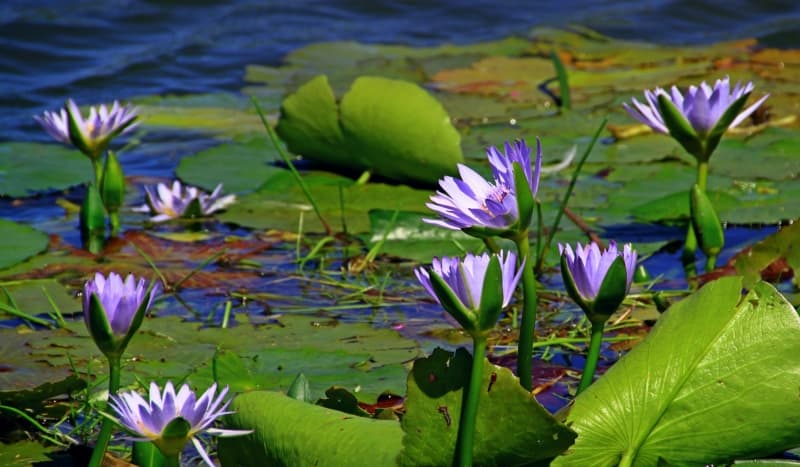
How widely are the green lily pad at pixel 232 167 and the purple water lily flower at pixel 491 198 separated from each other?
2240 mm

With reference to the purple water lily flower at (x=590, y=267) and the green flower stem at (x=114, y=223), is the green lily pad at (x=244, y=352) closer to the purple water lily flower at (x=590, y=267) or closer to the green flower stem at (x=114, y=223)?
the purple water lily flower at (x=590, y=267)

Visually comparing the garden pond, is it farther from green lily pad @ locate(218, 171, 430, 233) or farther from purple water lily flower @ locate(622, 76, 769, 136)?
purple water lily flower @ locate(622, 76, 769, 136)

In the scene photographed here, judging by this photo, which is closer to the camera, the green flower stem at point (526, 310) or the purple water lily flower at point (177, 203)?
the green flower stem at point (526, 310)

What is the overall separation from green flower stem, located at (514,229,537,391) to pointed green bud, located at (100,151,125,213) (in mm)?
1781

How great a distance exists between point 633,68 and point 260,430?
14.5ft

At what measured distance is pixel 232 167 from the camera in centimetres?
375

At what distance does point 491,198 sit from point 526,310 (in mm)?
169

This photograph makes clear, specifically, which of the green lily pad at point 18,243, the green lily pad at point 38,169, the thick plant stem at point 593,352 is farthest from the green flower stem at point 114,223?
the thick plant stem at point 593,352

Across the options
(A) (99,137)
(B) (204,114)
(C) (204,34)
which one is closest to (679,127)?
(A) (99,137)

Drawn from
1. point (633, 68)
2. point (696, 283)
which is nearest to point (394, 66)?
point (633, 68)

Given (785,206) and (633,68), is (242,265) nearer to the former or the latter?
(785,206)

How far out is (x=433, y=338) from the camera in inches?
90.7

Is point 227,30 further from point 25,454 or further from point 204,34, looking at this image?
point 25,454

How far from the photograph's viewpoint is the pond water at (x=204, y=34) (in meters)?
5.13
